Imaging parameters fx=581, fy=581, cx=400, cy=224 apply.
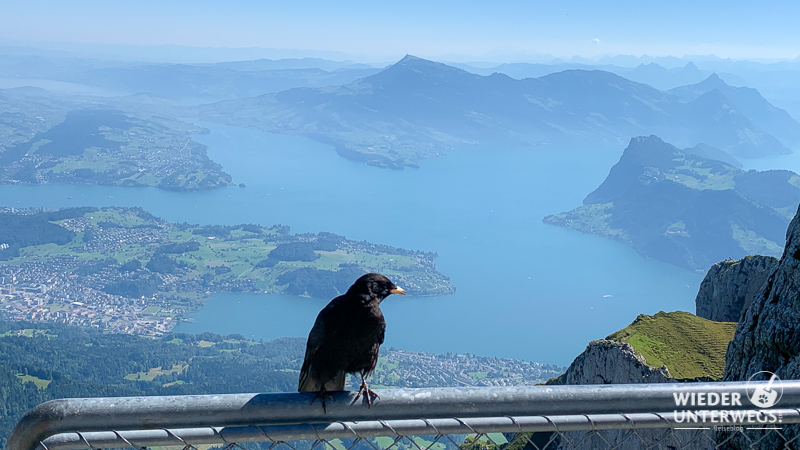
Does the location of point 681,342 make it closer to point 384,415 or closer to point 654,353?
point 654,353

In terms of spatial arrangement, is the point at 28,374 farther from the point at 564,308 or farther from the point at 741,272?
the point at 564,308

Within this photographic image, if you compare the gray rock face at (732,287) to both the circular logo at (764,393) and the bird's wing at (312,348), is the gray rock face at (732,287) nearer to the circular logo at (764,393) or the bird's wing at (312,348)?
the circular logo at (764,393)

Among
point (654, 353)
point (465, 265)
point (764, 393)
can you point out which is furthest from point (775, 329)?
point (465, 265)

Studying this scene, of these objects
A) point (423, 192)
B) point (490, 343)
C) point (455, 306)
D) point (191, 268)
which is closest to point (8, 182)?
point (191, 268)

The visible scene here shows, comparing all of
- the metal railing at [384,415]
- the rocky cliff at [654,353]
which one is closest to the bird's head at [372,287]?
the metal railing at [384,415]

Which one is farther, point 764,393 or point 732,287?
point 732,287
